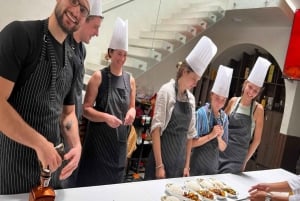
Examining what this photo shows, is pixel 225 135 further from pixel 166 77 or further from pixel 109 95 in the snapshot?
pixel 166 77

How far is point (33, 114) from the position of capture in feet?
3.30

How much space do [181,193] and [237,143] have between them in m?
0.92

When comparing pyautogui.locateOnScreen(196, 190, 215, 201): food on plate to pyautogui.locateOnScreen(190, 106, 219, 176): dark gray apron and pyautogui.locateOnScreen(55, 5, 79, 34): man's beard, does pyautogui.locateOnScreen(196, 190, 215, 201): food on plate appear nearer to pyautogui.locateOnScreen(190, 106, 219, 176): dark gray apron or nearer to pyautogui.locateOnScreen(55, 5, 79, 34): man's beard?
pyautogui.locateOnScreen(190, 106, 219, 176): dark gray apron

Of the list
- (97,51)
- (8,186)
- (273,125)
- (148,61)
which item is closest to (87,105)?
(8,186)

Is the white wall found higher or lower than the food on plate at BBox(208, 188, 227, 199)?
higher

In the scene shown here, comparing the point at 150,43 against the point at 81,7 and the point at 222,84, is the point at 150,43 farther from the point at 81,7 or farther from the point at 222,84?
the point at 81,7

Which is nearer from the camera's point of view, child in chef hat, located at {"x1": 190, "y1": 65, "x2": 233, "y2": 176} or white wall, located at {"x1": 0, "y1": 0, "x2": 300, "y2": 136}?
Result: child in chef hat, located at {"x1": 190, "y1": 65, "x2": 233, "y2": 176}

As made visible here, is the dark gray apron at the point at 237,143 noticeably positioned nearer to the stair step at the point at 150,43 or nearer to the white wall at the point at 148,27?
the white wall at the point at 148,27

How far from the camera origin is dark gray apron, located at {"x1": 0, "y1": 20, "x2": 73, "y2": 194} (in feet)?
3.23

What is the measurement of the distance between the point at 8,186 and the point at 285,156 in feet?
14.4

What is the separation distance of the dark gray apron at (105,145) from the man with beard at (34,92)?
0.62m

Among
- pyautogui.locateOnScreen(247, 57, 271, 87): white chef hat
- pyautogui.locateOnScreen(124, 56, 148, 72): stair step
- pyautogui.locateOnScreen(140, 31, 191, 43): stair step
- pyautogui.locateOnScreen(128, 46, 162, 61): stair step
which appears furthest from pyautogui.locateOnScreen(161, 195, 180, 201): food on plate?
pyautogui.locateOnScreen(140, 31, 191, 43): stair step

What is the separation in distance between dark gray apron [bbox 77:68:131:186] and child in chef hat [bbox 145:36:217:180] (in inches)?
8.3

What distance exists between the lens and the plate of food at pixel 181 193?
1.31 metres
